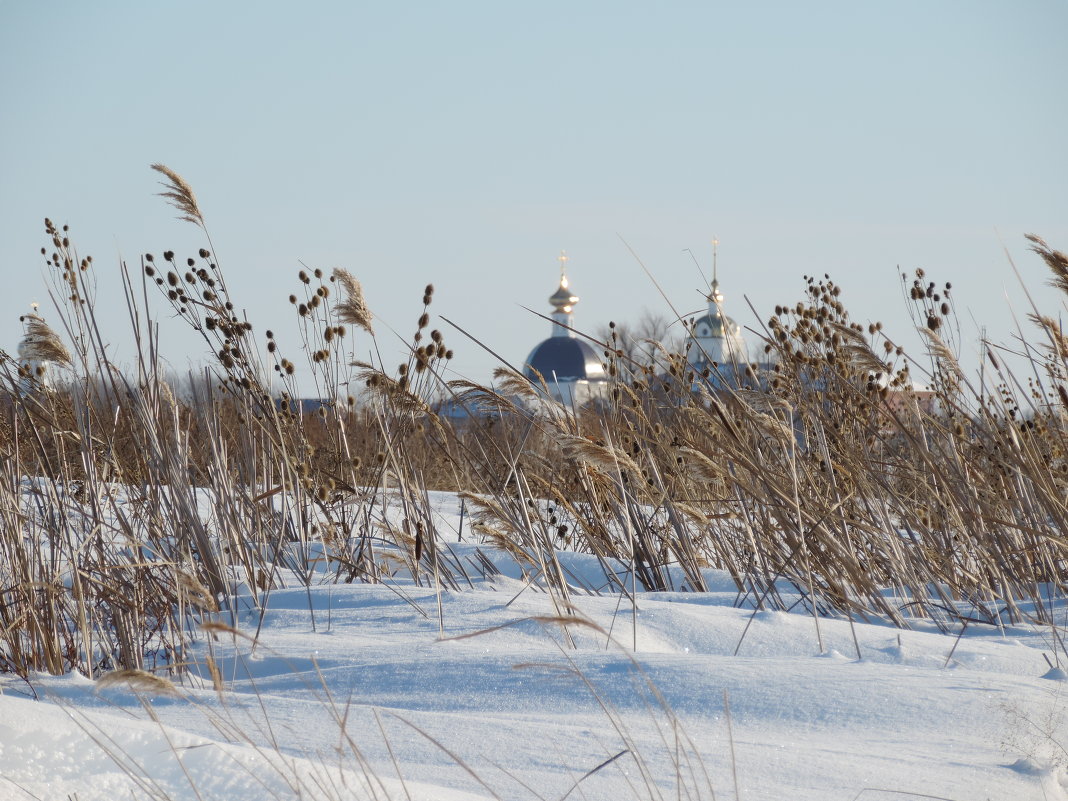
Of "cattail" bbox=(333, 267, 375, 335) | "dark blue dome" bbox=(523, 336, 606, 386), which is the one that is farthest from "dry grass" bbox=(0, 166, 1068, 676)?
"dark blue dome" bbox=(523, 336, 606, 386)

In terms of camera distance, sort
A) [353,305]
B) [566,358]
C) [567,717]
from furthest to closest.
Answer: [566,358] < [353,305] < [567,717]

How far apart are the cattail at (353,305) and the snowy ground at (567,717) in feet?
2.70

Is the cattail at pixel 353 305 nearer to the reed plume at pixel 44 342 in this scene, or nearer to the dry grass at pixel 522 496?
the dry grass at pixel 522 496

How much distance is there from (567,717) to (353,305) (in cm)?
156

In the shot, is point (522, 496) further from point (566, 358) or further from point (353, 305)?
point (566, 358)

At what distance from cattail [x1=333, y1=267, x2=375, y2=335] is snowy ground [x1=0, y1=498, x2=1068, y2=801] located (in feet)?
2.70

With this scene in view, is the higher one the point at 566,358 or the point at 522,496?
the point at 566,358

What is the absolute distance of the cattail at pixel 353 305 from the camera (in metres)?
2.99

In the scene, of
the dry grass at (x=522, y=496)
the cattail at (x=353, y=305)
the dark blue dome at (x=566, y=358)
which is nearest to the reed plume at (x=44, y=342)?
the dry grass at (x=522, y=496)

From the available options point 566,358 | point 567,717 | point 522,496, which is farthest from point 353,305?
point 566,358

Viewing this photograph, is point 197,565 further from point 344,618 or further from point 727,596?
point 727,596

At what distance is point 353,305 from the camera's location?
3.02m

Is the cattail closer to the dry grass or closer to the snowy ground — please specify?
the dry grass

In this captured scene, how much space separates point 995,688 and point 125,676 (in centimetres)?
154
